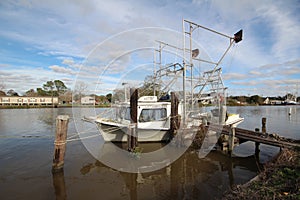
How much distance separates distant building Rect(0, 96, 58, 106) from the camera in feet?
206

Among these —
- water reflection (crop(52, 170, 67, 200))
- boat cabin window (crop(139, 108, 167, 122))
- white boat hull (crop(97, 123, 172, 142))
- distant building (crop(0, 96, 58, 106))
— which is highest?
distant building (crop(0, 96, 58, 106))

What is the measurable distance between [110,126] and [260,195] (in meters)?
8.73

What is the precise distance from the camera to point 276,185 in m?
3.75

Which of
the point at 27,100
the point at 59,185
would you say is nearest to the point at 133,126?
the point at 59,185

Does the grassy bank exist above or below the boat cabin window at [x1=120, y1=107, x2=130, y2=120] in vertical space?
below

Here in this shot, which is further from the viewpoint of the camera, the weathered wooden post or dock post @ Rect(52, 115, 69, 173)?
the weathered wooden post

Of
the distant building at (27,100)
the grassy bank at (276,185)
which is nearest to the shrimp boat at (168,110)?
the grassy bank at (276,185)

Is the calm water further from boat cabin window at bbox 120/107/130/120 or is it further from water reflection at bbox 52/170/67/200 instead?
boat cabin window at bbox 120/107/130/120

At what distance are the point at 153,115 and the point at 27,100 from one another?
6886 cm

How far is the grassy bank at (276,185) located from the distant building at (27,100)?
230 ft

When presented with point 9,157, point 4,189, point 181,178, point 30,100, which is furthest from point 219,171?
point 30,100

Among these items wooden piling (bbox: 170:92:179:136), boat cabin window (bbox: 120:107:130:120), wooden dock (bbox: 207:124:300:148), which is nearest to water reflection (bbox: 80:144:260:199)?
wooden dock (bbox: 207:124:300:148)

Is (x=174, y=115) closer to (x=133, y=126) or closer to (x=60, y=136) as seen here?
(x=133, y=126)

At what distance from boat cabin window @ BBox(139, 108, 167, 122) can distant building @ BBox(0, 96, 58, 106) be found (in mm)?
A: 62541
